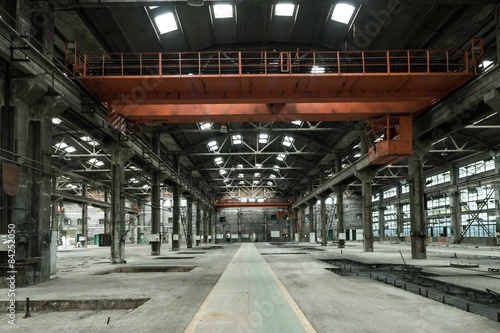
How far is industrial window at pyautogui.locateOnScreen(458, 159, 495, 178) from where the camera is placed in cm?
3433

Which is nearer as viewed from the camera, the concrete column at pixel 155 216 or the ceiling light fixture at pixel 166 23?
the ceiling light fixture at pixel 166 23

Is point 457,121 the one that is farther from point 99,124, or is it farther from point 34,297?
point 34,297

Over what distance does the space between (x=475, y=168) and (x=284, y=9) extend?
29160 millimetres

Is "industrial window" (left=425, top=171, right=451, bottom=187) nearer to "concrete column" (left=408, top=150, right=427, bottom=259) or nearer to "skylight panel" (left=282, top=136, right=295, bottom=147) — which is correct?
"skylight panel" (left=282, top=136, right=295, bottom=147)

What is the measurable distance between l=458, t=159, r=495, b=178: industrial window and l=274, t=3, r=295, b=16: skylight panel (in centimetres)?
2733

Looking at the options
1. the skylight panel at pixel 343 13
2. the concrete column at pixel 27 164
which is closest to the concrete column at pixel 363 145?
the skylight panel at pixel 343 13

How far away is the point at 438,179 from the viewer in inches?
1708

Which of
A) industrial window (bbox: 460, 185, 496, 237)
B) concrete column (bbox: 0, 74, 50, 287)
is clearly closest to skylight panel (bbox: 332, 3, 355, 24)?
concrete column (bbox: 0, 74, 50, 287)

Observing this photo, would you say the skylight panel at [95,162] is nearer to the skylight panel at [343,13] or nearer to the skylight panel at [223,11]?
the skylight panel at [223,11]

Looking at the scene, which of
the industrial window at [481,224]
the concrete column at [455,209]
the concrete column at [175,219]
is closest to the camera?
the concrete column at [175,219]

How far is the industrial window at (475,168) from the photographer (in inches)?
1352

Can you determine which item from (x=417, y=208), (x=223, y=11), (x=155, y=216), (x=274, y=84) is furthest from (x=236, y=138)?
(x=274, y=84)

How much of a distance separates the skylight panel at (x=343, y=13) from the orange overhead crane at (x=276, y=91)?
3.26 m

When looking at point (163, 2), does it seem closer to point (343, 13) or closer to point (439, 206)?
point (343, 13)
